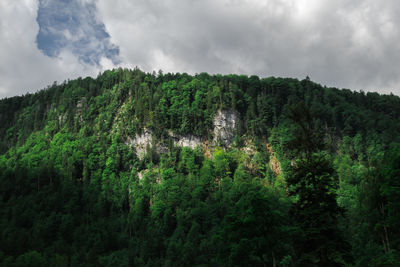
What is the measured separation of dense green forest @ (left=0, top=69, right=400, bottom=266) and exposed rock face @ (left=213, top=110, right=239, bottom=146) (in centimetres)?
58

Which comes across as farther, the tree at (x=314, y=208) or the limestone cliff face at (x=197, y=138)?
the limestone cliff face at (x=197, y=138)

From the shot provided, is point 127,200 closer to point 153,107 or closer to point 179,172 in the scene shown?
point 179,172

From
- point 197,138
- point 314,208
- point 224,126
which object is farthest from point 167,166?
point 314,208

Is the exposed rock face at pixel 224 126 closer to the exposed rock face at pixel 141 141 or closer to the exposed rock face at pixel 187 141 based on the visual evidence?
the exposed rock face at pixel 187 141

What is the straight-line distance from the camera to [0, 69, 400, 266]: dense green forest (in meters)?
70.0

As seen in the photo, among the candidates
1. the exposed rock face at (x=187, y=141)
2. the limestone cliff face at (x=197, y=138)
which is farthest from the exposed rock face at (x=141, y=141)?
the exposed rock face at (x=187, y=141)

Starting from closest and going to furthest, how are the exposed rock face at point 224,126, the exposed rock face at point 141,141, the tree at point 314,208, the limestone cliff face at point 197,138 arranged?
the tree at point 314,208
the exposed rock face at point 224,126
the limestone cliff face at point 197,138
the exposed rock face at point 141,141

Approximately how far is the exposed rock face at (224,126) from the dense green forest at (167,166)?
0.58 meters

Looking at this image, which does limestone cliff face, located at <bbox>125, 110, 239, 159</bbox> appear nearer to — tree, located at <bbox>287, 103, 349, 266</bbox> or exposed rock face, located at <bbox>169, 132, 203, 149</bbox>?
exposed rock face, located at <bbox>169, 132, 203, 149</bbox>

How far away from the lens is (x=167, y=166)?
114 meters

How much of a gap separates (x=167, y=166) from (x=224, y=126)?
1151 inches

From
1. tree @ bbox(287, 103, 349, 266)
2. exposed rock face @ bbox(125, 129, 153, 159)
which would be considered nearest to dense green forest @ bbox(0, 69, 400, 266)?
exposed rock face @ bbox(125, 129, 153, 159)

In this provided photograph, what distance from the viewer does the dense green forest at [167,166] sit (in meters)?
70.0

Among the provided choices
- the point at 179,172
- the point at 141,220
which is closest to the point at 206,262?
the point at 141,220
